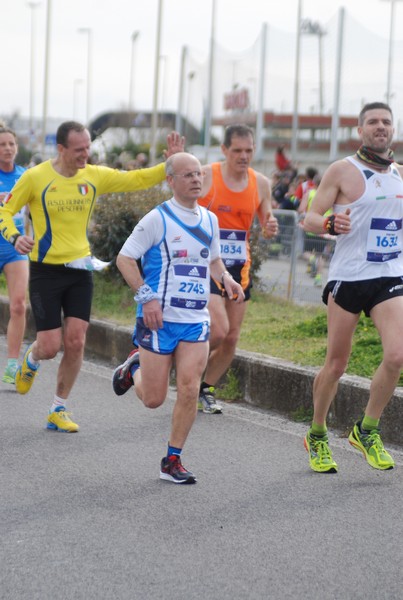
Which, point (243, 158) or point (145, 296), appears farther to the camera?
point (243, 158)

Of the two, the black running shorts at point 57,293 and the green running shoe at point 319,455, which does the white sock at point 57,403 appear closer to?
the black running shorts at point 57,293

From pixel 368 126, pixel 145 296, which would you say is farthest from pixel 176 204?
pixel 368 126

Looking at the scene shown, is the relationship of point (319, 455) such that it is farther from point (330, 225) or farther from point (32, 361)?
point (32, 361)

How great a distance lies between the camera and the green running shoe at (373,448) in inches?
256

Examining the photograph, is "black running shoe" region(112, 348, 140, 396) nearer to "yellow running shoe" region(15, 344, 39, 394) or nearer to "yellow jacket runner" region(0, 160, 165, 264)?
"yellow jacket runner" region(0, 160, 165, 264)

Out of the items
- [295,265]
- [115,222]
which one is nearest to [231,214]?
[295,265]

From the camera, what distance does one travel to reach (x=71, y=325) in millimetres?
7773

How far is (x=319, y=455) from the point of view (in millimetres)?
6641

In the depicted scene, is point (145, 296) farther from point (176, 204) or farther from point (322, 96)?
point (322, 96)

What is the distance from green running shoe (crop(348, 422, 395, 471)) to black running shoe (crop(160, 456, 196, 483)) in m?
1.02

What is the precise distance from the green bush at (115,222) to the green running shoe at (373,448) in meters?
7.72

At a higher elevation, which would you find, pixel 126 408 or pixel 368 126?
pixel 368 126

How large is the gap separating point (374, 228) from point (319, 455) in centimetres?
135

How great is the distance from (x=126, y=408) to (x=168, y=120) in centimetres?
7227
